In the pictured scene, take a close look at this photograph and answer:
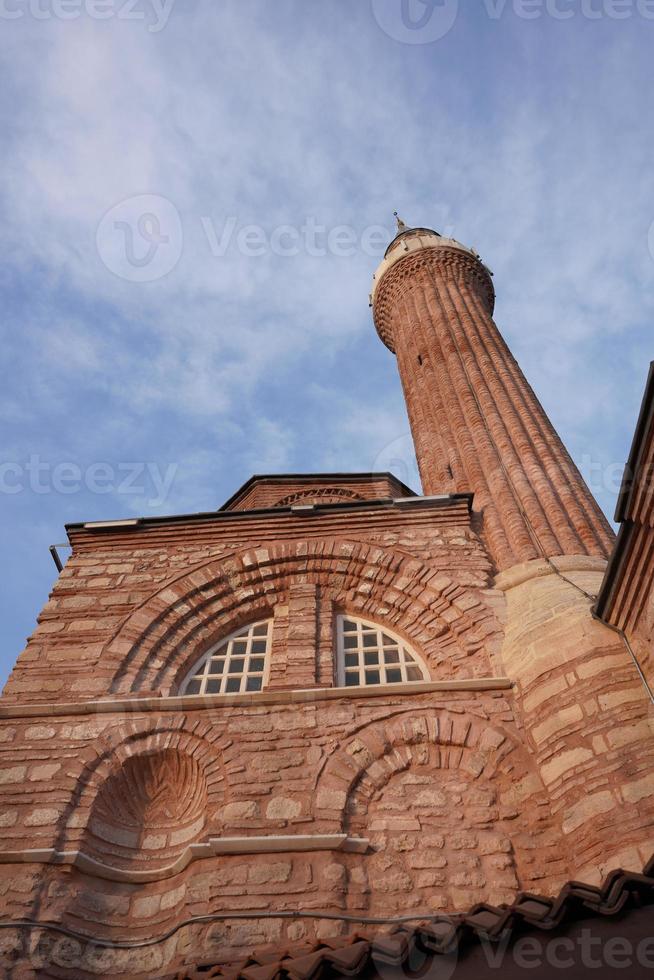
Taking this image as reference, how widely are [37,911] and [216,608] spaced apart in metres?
2.89

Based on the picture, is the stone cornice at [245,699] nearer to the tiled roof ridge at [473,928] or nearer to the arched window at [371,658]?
the arched window at [371,658]

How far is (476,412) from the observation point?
31.4 ft

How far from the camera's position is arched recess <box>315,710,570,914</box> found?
459 cm

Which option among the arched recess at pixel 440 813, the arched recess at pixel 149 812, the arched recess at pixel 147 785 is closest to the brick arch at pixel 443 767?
the arched recess at pixel 440 813

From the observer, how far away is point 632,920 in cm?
297

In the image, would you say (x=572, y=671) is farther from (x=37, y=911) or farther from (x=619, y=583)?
(x=37, y=911)

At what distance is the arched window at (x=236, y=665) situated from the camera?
645 cm

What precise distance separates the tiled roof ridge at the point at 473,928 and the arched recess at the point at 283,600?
108 inches

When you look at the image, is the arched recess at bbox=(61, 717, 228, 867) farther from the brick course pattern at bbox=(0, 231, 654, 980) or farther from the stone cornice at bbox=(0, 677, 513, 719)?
the stone cornice at bbox=(0, 677, 513, 719)

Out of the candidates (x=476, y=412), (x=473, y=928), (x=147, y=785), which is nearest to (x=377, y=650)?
(x=147, y=785)

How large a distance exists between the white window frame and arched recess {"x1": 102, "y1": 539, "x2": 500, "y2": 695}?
8 cm

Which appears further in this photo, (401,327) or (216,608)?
(401,327)

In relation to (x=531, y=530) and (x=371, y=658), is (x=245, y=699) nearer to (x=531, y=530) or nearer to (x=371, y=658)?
(x=371, y=658)

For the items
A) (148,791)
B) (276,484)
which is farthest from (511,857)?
(276,484)
